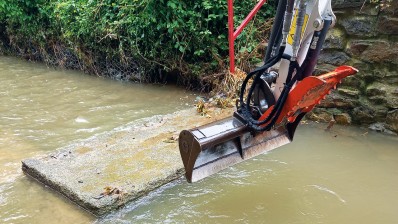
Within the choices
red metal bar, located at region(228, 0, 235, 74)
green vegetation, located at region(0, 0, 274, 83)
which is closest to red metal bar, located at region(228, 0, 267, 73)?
red metal bar, located at region(228, 0, 235, 74)

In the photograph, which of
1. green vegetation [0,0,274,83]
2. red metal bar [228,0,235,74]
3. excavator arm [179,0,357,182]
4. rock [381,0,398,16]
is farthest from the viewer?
green vegetation [0,0,274,83]

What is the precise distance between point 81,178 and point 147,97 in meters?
2.68

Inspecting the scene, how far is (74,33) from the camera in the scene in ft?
22.7

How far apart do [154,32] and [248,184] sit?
3.40m

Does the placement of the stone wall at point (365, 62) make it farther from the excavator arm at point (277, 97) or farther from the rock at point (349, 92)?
the excavator arm at point (277, 97)

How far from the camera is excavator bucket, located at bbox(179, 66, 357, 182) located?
2.39 meters

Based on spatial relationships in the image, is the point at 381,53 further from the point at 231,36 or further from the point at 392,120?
the point at 231,36

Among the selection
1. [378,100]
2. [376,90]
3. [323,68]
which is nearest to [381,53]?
[376,90]

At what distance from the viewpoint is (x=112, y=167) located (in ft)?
10.6

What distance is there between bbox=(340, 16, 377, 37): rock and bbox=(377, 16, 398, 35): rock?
0.20 feet

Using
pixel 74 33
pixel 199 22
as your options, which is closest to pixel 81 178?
pixel 199 22

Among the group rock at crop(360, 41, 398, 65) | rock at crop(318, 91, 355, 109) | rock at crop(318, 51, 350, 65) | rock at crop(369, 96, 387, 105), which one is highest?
rock at crop(360, 41, 398, 65)

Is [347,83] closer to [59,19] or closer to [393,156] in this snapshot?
[393,156]

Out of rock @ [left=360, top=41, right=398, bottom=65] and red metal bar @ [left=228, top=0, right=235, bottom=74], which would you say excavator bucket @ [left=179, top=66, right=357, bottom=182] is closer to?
rock @ [left=360, top=41, right=398, bottom=65]
